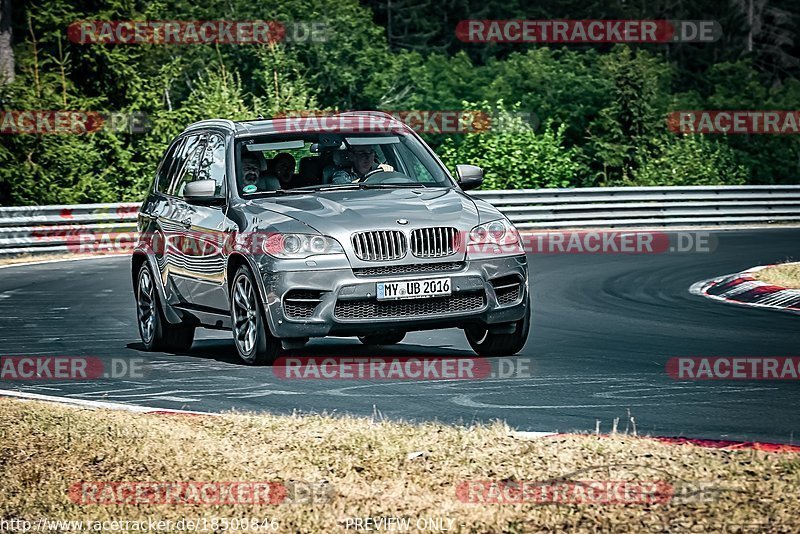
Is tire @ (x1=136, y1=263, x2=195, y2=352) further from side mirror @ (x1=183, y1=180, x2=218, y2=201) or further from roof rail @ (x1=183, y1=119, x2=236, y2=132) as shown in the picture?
side mirror @ (x1=183, y1=180, x2=218, y2=201)

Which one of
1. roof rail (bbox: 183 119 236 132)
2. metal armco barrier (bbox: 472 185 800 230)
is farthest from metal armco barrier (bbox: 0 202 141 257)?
roof rail (bbox: 183 119 236 132)

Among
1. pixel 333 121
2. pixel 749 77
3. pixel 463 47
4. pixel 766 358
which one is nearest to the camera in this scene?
pixel 766 358

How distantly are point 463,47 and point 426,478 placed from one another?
60.2 meters

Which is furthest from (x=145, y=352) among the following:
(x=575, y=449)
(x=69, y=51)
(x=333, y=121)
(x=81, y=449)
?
(x=69, y=51)

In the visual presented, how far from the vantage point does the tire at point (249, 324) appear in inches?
465

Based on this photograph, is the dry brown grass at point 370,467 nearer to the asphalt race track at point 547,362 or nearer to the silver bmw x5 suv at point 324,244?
the asphalt race track at point 547,362

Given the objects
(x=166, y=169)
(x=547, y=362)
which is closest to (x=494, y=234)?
(x=547, y=362)

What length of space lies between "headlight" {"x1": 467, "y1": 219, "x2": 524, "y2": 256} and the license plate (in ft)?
1.31

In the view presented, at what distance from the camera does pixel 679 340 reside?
13781mm

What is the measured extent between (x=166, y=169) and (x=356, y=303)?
379 centimetres

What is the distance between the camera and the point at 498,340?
12531 mm

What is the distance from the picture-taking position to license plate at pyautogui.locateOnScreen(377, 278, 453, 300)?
1141cm

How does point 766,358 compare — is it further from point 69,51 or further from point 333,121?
point 69,51

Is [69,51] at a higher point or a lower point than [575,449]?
higher
